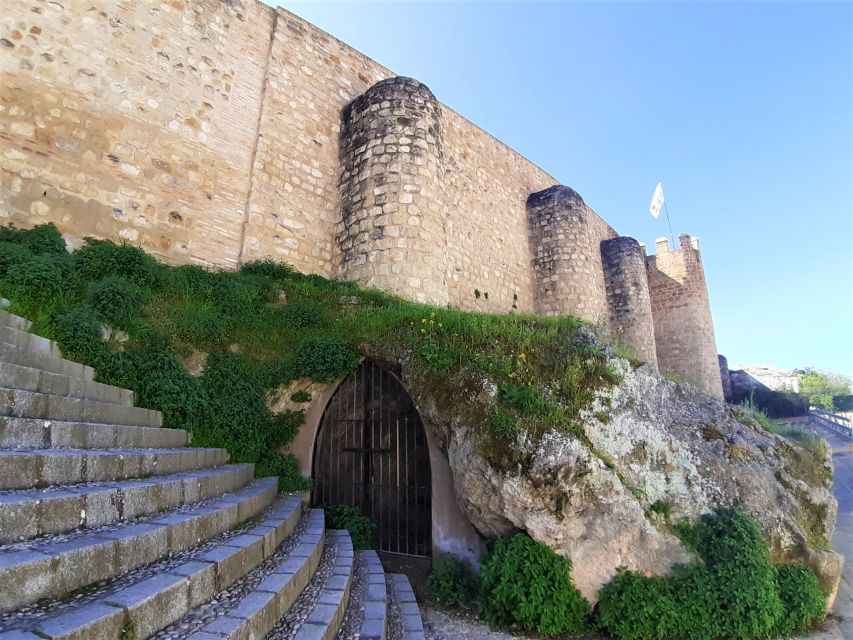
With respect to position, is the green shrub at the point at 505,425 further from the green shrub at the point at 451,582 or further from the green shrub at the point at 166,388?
the green shrub at the point at 166,388

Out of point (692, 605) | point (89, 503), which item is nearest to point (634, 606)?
point (692, 605)

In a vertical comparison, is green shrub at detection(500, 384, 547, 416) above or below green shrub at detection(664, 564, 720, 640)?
above

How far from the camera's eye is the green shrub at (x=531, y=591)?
189 inches

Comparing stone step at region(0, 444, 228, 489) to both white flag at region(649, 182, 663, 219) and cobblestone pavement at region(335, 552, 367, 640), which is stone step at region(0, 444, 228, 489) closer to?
cobblestone pavement at region(335, 552, 367, 640)

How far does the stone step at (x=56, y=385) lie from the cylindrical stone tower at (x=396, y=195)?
499cm

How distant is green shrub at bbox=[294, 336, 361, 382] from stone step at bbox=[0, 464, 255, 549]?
8.73 ft

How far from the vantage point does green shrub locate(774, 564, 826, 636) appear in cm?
489

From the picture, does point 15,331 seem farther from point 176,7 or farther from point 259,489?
point 176,7

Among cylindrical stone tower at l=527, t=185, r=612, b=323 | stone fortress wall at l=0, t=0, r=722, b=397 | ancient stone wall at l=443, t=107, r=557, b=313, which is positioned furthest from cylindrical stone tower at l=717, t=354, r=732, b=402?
stone fortress wall at l=0, t=0, r=722, b=397

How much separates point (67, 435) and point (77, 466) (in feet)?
1.43

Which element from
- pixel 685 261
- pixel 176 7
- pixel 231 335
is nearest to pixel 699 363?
pixel 685 261

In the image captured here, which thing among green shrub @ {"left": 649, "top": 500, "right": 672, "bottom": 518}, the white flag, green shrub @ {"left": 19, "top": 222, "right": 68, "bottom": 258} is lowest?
green shrub @ {"left": 649, "top": 500, "right": 672, "bottom": 518}

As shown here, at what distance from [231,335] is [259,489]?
2.50 meters

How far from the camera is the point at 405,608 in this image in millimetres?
4719
